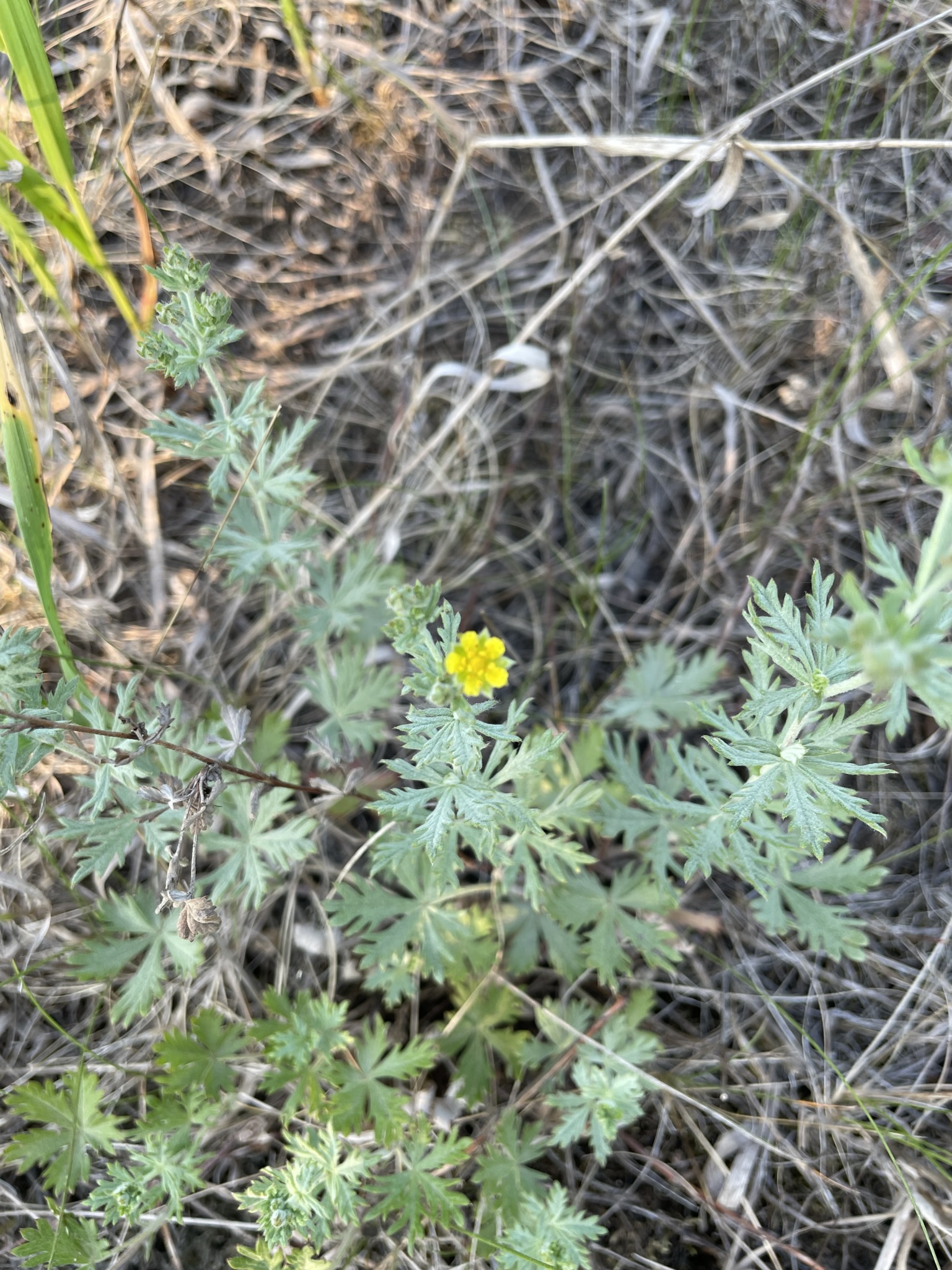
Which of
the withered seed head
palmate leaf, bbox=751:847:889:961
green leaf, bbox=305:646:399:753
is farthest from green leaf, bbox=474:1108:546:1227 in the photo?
green leaf, bbox=305:646:399:753

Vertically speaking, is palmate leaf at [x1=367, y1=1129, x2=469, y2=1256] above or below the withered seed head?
below

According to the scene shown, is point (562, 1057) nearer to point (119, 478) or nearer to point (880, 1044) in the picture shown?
point (880, 1044)

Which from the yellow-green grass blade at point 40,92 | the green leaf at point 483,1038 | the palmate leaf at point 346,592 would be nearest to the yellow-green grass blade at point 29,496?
the yellow-green grass blade at point 40,92

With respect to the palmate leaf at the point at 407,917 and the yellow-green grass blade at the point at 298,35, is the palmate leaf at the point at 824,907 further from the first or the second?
the yellow-green grass blade at the point at 298,35

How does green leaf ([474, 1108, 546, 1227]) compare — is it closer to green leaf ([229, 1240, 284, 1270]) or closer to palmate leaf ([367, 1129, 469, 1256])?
palmate leaf ([367, 1129, 469, 1256])

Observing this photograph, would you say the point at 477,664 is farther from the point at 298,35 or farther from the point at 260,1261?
the point at 298,35

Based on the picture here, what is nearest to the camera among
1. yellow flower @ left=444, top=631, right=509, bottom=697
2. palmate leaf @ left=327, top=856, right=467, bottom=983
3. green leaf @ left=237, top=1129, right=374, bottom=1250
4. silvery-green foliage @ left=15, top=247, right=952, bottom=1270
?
yellow flower @ left=444, top=631, right=509, bottom=697

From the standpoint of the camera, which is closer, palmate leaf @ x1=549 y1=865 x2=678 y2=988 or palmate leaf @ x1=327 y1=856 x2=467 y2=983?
palmate leaf @ x1=327 y1=856 x2=467 y2=983
